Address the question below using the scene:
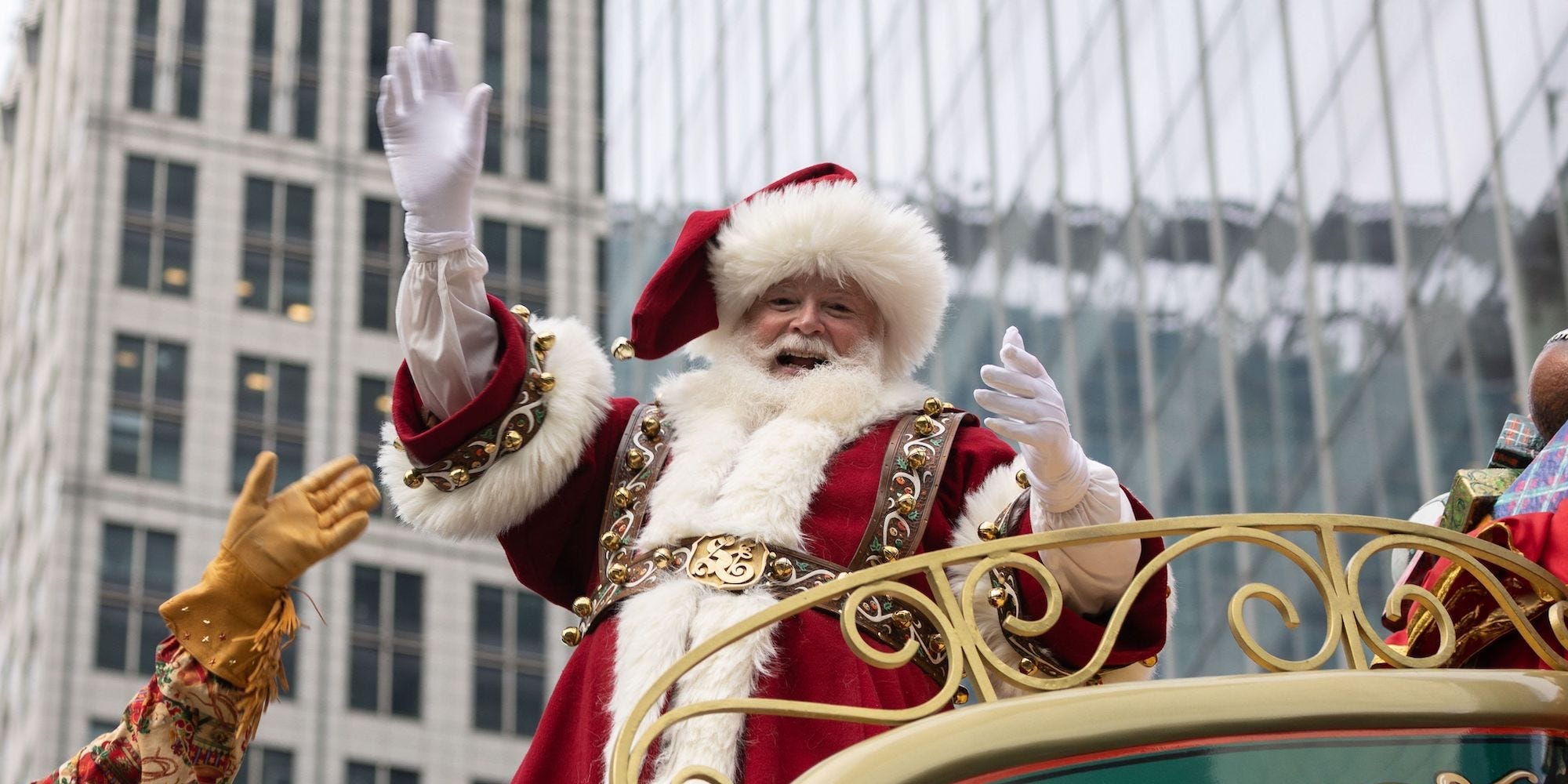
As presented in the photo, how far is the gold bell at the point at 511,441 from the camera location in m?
6.85

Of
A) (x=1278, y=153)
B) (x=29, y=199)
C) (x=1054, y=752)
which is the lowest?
(x=1054, y=752)

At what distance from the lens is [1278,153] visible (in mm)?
18922

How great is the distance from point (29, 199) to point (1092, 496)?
46560 mm

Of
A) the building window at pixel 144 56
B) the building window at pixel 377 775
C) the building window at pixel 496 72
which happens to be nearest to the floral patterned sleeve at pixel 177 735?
the building window at pixel 377 775

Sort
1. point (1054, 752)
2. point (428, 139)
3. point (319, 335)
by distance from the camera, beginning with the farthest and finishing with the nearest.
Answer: point (319, 335) → point (428, 139) → point (1054, 752)

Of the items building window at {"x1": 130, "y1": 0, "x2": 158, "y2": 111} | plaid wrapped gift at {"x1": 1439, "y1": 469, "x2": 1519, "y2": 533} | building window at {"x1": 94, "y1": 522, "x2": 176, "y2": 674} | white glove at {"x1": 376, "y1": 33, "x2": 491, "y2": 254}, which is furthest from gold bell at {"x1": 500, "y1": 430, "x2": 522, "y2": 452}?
building window at {"x1": 130, "y1": 0, "x2": 158, "y2": 111}

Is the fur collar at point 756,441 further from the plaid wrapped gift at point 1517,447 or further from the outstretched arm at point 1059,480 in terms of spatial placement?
the plaid wrapped gift at point 1517,447

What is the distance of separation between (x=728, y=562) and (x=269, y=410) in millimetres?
38510

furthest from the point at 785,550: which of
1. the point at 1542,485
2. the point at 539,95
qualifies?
the point at 539,95

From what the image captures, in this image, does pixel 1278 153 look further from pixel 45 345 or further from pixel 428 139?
pixel 45 345

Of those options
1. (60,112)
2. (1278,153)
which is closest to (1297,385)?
(1278,153)

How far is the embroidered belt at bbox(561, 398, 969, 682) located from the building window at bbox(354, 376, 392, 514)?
3674 cm

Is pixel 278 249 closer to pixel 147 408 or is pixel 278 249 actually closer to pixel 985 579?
pixel 147 408

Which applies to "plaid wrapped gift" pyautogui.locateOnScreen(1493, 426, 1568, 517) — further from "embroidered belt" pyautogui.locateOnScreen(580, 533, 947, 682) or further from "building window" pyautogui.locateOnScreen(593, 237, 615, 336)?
"building window" pyautogui.locateOnScreen(593, 237, 615, 336)
